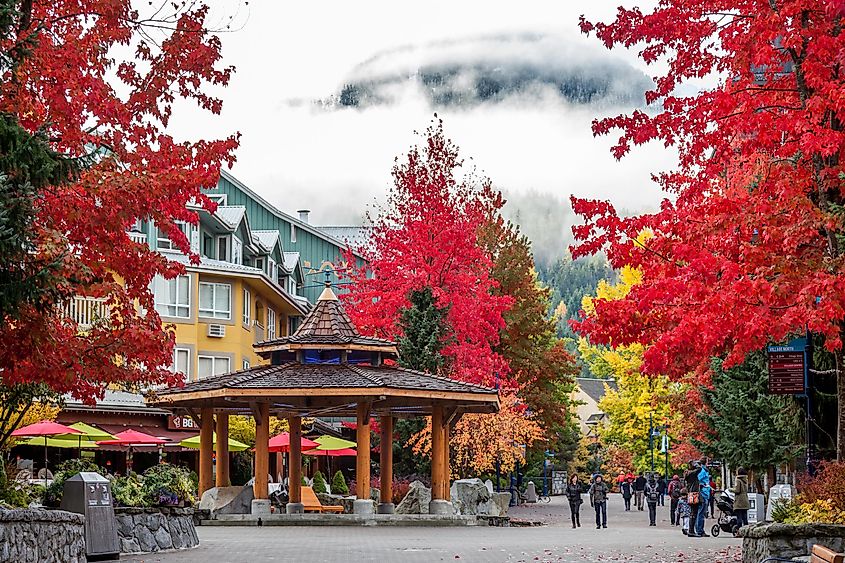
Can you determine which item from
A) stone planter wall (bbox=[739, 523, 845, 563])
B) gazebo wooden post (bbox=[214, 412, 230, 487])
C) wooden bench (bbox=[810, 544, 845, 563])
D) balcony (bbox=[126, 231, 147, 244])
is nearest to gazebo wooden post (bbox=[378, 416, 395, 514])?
gazebo wooden post (bbox=[214, 412, 230, 487])

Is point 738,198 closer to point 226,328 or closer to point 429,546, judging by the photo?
point 429,546

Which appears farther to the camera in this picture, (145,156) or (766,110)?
(766,110)

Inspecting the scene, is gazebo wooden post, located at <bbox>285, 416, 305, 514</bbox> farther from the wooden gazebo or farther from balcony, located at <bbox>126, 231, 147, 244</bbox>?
balcony, located at <bbox>126, 231, 147, 244</bbox>

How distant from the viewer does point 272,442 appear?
146 ft

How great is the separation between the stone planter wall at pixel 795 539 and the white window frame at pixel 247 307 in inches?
1607

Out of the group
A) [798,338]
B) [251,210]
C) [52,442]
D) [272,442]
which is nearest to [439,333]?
[272,442]

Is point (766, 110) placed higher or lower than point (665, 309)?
higher

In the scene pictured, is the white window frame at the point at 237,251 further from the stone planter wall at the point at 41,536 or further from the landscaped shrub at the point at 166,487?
the stone planter wall at the point at 41,536

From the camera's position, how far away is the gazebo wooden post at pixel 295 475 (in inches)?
1337

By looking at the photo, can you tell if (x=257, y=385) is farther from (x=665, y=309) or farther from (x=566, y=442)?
(x=566, y=442)

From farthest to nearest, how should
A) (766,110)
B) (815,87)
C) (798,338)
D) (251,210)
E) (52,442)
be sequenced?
(251,210), (52,442), (798,338), (766,110), (815,87)

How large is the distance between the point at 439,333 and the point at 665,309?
24.2 meters

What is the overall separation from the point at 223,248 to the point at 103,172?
3984cm

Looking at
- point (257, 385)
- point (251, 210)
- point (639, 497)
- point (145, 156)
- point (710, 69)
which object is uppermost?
point (251, 210)
